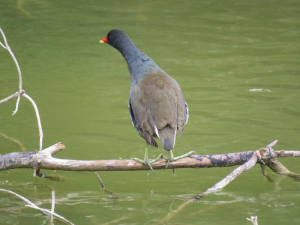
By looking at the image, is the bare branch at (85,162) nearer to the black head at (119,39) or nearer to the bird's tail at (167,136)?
the bird's tail at (167,136)

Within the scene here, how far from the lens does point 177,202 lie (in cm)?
393

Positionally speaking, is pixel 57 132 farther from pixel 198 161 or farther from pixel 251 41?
pixel 251 41

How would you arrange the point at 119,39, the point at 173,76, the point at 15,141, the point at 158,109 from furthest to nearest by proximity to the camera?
1. the point at 173,76
2. the point at 15,141
3. the point at 119,39
4. the point at 158,109

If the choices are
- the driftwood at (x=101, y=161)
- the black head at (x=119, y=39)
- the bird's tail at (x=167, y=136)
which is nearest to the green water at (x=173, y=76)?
the driftwood at (x=101, y=161)

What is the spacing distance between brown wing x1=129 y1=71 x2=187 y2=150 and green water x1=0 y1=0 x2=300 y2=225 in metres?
0.79

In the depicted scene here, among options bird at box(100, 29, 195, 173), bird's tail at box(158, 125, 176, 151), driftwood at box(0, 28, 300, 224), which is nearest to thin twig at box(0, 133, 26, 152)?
driftwood at box(0, 28, 300, 224)

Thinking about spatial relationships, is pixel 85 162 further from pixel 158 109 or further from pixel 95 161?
pixel 158 109

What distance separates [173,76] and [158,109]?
13.9 ft

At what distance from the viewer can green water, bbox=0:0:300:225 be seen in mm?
3932

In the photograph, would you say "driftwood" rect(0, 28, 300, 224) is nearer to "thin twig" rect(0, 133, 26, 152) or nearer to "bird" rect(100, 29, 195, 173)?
"bird" rect(100, 29, 195, 173)

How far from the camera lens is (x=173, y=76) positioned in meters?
7.75

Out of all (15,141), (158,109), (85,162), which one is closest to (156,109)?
(158,109)

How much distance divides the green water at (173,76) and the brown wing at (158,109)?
79 centimetres

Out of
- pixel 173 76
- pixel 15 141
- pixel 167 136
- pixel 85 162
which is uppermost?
pixel 173 76
